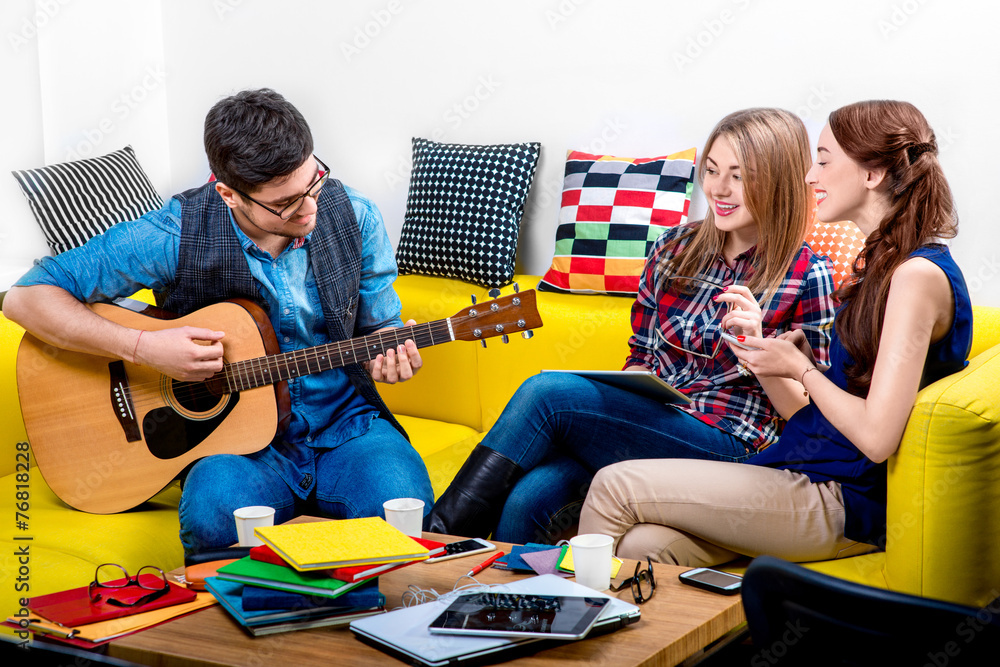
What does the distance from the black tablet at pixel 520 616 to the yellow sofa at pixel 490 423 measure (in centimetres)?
62

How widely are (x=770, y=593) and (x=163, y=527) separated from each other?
4.45ft

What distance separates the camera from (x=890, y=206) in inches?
61.5

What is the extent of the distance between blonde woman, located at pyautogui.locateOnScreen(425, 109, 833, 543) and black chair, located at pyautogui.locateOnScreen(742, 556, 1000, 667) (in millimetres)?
970

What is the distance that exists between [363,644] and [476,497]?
67 centimetres

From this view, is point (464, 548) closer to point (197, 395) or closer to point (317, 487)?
point (317, 487)

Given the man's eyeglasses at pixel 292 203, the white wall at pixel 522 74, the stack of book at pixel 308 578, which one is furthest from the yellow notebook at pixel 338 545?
the white wall at pixel 522 74

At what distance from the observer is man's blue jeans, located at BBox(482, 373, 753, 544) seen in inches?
69.0

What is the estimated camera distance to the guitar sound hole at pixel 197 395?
180 centimetres

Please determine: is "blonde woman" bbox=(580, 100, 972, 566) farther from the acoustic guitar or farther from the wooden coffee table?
the acoustic guitar

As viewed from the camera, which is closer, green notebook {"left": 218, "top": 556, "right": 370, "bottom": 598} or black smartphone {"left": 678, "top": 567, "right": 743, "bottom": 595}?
green notebook {"left": 218, "top": 556, "right": 370, "bottom": 598}

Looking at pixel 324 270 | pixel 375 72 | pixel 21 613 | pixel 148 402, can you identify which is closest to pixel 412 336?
pixel 324 270

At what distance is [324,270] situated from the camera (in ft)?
6.09

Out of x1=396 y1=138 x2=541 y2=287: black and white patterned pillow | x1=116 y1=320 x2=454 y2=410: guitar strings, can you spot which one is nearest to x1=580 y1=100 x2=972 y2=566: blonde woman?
x1=116 y1=320 x2=454 y2=410: guitar strings

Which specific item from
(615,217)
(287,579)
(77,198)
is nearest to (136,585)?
(287,579)
